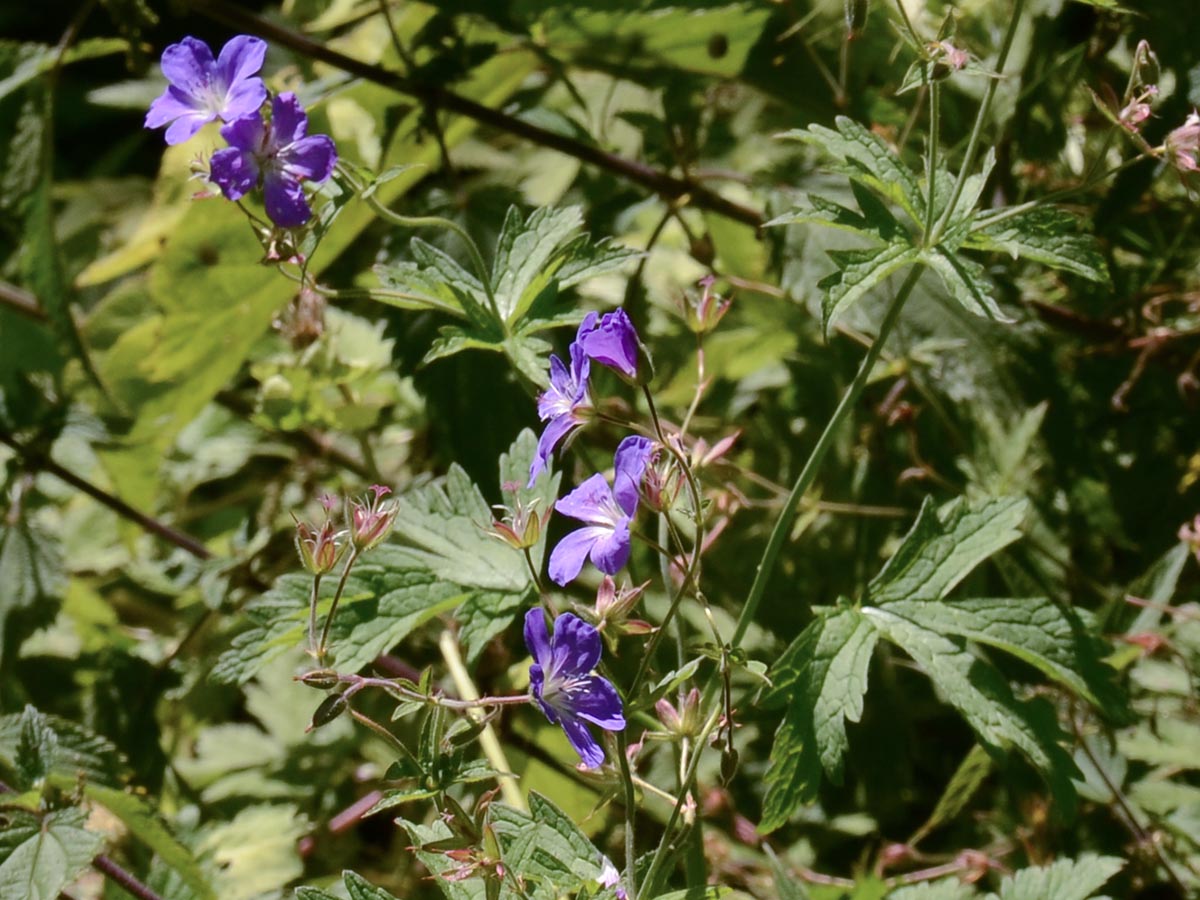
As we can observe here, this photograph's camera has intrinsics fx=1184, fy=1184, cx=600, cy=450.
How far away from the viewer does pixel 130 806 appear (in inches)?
57.7

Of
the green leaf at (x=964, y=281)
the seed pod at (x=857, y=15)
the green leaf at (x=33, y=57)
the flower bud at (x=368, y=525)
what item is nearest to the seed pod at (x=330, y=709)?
the flower bud at (x=368, y=525)

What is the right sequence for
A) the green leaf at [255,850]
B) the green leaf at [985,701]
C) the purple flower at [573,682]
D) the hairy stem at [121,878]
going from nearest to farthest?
1. the purple flower at [573,682]
2. the green leaf at [985,701]
3. the hairy stem at [121,878]
4. the green leaf at [255,850]

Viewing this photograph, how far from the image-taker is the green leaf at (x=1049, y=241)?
1181 mm

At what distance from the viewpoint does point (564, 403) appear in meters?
1.06

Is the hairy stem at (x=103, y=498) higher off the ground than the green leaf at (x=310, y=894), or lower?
lower

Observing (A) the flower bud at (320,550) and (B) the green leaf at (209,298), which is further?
(B) the green leaf at (209,298)

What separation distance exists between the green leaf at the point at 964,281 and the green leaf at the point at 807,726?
381mm

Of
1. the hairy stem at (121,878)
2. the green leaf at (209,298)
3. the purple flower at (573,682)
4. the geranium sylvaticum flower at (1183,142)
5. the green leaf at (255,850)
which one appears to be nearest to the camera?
the purple flower at (573,682)

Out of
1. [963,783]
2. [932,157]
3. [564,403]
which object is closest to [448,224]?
[564,403]

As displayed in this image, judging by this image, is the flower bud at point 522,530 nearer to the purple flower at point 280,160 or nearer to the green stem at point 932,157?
the purple flower at point 280,160

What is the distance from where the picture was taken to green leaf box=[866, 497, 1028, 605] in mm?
1326

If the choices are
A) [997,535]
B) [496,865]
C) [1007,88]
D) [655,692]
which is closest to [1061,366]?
[1007,88]

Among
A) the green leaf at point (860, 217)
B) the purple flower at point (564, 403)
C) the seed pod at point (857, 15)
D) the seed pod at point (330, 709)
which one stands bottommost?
the seed pod at point (330, 709)

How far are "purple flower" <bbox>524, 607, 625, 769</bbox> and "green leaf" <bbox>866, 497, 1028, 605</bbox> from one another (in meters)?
0.48
